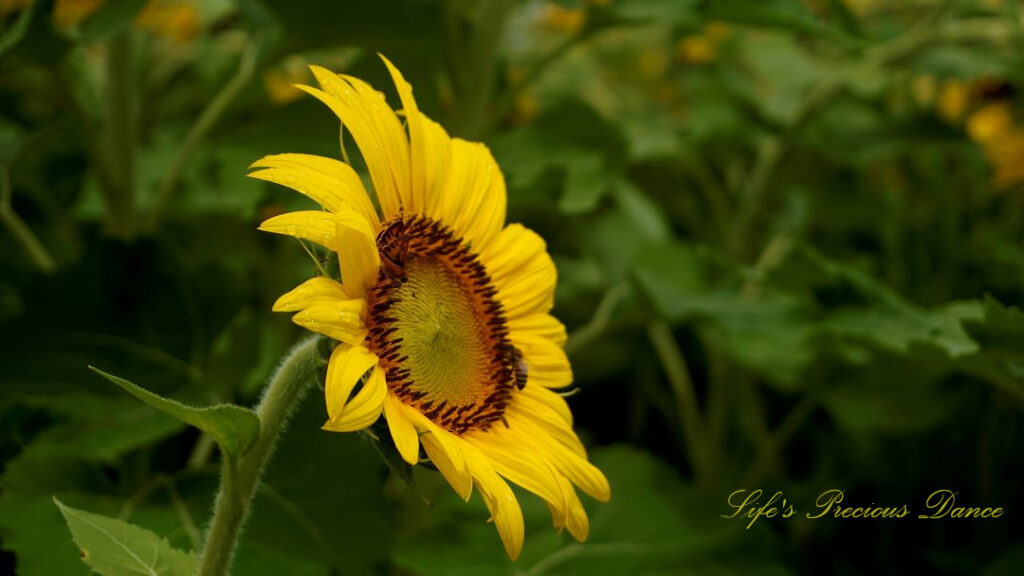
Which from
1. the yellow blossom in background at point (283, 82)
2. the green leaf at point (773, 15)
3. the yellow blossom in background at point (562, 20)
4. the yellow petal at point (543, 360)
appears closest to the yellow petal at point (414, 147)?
the yellow petal at point (543, 360)

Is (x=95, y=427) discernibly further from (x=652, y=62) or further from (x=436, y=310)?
(x=652, y=62)

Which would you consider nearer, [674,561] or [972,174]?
[674,561]

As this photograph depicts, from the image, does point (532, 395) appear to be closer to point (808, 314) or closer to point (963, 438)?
point (808, 314)

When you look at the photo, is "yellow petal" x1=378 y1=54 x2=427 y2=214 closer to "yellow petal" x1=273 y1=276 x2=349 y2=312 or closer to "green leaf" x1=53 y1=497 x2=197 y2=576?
"yellow petal" x1=273 y1=276 x2=349 y2=312

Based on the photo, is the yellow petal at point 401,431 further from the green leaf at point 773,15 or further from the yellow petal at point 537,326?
the green leaf at point 773,15

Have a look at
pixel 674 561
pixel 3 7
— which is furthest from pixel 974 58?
pixel 3 7

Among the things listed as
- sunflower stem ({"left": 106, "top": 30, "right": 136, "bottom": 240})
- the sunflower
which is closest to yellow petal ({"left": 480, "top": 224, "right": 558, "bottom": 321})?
the sunflower

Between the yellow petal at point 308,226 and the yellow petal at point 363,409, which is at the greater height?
the yellow petal at point 308,226
